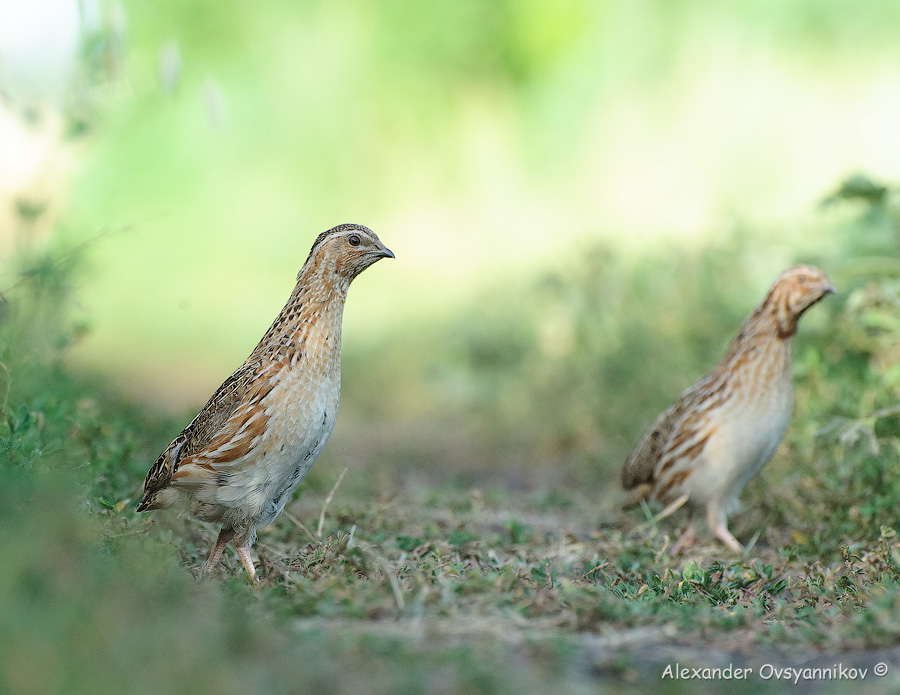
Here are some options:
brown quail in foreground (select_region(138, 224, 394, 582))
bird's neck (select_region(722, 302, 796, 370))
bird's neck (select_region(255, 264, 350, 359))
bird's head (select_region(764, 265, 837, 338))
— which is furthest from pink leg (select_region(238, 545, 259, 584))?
bird's head (select_region(764, 265, 837, 338))

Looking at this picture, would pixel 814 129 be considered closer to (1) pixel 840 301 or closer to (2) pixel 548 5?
(2) pixel 548 5

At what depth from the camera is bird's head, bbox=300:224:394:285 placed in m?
4.45

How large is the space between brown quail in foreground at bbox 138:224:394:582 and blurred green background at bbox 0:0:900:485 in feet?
11.3

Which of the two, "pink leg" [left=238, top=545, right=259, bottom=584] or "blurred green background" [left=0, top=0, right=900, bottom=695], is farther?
"pink leg" [left=238, top=545, right=259, bottom=584]

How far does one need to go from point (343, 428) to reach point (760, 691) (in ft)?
21.7

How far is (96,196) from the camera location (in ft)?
49.7

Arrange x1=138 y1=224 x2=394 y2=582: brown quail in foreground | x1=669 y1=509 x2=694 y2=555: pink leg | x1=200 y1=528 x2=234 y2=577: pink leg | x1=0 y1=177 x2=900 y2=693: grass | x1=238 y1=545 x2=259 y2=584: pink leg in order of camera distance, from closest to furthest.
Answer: x1=0 y1=177 x2=900 y2=693: grass → x1=238 y1=545 x2=259 y2=584: pink leg → x1=138 y1=224 x2=394 y2=582: brown quail in foreground → x1=200 y1=528 x2=234 y2=577: pink leg → x1=669 y1=509 x2=694 y2=555: pink leg

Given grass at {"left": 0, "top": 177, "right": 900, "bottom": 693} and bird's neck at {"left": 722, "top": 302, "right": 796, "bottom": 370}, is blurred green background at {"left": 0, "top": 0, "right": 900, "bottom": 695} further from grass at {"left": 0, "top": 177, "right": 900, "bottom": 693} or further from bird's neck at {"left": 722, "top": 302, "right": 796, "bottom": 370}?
bird's neck at {"left": 722, "top": 302, "right": 796, "bottom": 370}

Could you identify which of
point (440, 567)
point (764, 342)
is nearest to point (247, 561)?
point (440, 567)

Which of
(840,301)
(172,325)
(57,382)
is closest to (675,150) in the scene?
(172,325)

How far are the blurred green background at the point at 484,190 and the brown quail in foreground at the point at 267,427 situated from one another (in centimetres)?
345

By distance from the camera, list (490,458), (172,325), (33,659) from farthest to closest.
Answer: (172,325) < (490,458) < (33,659)

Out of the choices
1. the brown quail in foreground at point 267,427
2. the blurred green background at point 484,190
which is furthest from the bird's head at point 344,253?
the blurred green background at point 484,190

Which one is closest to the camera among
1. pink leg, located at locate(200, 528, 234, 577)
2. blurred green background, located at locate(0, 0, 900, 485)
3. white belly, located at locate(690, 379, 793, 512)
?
pink leg, located at locate(200, 528, 234, 577)
